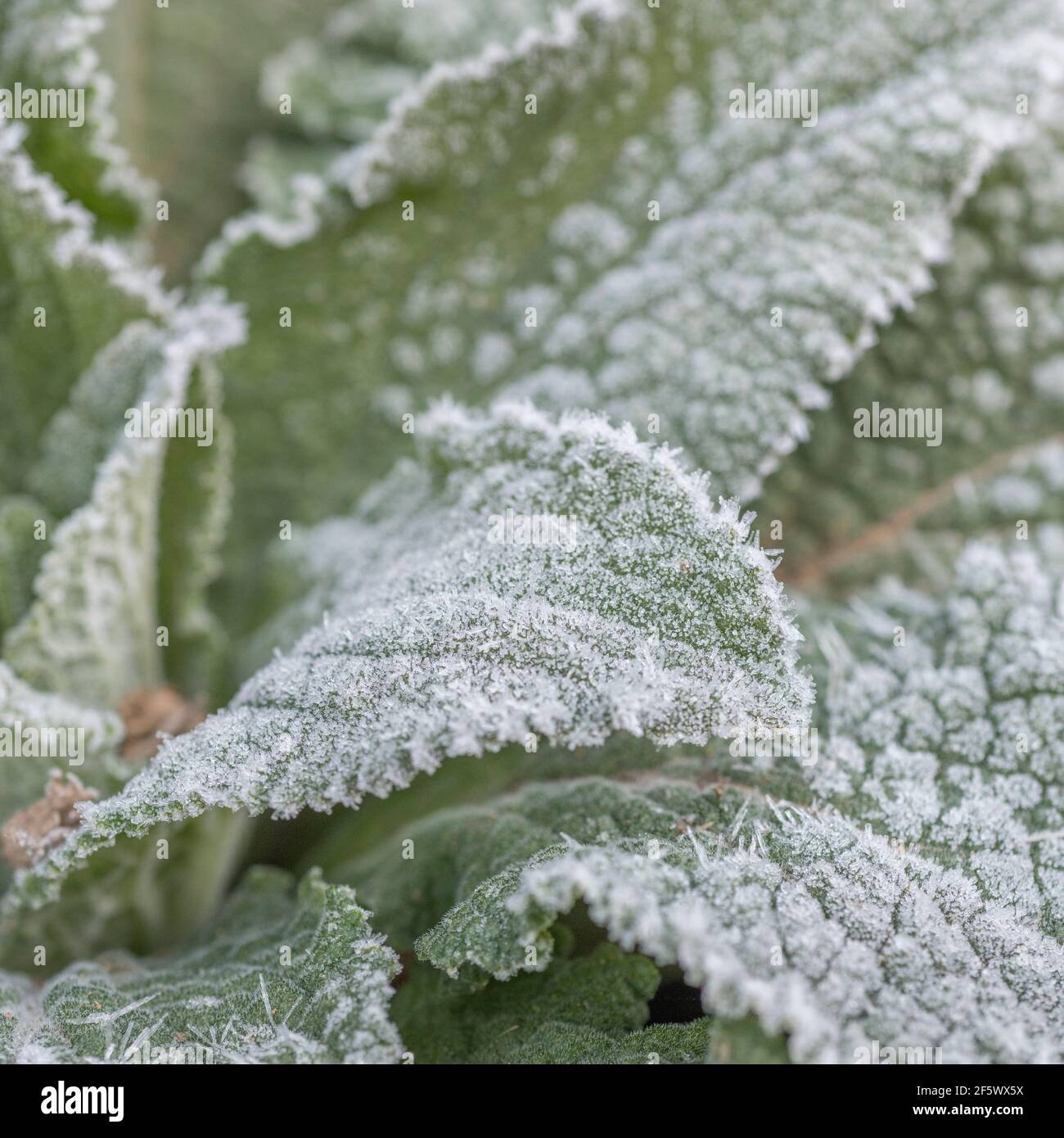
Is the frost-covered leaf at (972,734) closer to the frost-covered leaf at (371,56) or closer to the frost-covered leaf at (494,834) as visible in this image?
the frost-covered leaf at (494,834)

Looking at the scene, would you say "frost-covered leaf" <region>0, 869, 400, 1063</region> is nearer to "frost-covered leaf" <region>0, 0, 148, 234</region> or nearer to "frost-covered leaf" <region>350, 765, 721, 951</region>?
"frost-covered leaf" <region>350, 765, 721, 951</region>

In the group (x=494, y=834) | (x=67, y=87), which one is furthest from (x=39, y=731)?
(x=67, y=87)

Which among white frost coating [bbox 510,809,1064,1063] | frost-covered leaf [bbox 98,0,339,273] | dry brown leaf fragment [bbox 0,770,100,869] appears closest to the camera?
white frost coating [bbox 510,809,1064,1063]

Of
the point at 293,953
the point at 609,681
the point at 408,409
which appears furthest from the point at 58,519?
the point at 609,681

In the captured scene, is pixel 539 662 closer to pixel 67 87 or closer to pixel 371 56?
pixel 67 87

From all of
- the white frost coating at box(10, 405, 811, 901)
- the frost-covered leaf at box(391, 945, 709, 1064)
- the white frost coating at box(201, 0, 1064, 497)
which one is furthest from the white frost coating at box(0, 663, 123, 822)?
the white frost coating at box(201, 0, 1064, 497)
